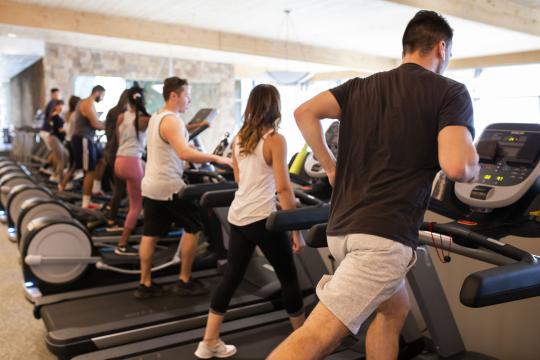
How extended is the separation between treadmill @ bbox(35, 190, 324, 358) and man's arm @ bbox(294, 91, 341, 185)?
128 cm

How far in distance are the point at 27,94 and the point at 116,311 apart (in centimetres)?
1267

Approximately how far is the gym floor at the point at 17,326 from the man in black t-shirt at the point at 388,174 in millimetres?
1992

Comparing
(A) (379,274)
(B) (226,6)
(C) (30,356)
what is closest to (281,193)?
(A) (379,274)

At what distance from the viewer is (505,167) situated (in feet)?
7.00

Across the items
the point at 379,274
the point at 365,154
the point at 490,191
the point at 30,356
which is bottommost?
the point at 30,356

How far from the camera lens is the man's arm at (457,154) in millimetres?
1401

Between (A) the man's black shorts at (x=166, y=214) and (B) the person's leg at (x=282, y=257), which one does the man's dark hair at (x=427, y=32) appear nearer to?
(B) the person's leg at (x=282, y=257)

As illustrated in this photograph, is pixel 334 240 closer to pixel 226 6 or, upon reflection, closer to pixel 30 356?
pixel 30 356

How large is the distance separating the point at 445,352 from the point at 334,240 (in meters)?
1.23

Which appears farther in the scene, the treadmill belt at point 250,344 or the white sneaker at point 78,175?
the white sneaker at point 78,175

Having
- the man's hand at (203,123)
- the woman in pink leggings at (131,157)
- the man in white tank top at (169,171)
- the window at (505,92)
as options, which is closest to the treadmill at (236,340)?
the man in white tank top at (169,171)

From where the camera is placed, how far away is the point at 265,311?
344cm

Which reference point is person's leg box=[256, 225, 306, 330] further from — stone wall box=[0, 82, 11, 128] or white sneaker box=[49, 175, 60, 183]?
stone wall box=[0, 82, 11, 128]

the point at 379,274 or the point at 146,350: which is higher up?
the point at 379,274
